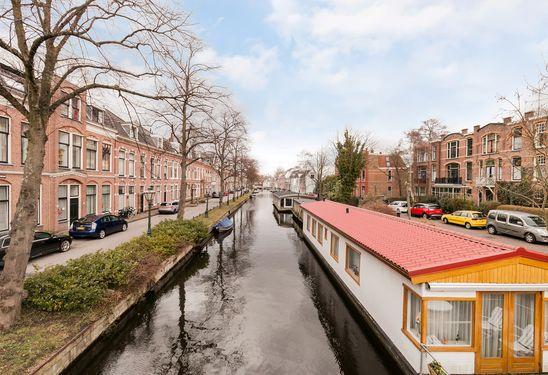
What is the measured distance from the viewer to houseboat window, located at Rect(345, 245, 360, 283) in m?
10.7

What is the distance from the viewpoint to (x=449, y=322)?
19.8 feet

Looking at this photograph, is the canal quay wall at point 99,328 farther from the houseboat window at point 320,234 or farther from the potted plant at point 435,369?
the houseboat window at point 320,234

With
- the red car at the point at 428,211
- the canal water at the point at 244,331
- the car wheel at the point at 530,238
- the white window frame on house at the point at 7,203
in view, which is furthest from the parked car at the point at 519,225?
the white window frame on house at the point at 7,203

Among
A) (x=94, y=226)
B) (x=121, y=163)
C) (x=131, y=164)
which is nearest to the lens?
(x=94, y=226)

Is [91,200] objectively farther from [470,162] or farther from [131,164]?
[470,162]

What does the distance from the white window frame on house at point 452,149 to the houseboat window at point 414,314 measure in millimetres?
39763

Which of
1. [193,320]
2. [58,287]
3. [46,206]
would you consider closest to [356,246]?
[193,320]

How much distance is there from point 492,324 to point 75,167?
83.8ft

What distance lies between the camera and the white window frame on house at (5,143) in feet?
49.4

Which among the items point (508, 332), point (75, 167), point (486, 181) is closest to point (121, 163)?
point (75, 167)

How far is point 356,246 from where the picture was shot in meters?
10.4

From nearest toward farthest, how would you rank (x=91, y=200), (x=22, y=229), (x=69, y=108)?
(x=22, y=229) → (x=69, y=108) → (x=91, y=200)

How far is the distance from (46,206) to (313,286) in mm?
17824

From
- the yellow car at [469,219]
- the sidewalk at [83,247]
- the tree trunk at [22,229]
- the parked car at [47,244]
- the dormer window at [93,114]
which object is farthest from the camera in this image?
the yellow car at [469,219]
